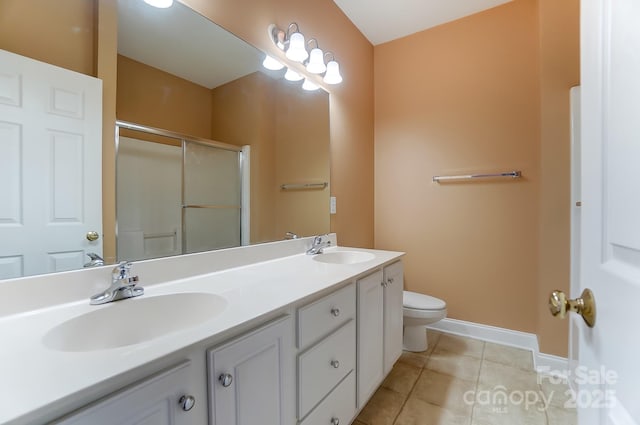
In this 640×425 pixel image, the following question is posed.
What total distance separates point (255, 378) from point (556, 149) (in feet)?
7.13

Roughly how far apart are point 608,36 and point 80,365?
1.10 meters

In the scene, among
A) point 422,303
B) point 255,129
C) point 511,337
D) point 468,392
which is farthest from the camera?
point 511,337

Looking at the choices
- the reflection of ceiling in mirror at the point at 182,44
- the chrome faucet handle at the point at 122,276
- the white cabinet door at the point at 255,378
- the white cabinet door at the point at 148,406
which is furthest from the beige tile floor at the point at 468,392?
the reflection of ceiling in mirror at the point at 182,44

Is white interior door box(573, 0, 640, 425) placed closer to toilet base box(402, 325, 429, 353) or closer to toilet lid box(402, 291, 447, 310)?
toilet lid box(402, 291, 447, 310)

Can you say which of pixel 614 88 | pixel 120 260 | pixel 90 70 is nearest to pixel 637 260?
pixel 614 88

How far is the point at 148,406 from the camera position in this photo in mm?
539

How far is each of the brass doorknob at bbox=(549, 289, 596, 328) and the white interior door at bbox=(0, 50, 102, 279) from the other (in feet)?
4.17

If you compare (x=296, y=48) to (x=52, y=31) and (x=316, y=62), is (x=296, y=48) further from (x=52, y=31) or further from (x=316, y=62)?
(x=52, y=31)

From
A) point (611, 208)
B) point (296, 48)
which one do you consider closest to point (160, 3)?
point (296, 48)

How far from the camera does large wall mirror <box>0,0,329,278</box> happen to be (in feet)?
3.43

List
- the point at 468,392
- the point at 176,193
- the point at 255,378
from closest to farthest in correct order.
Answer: the point at 255,378, the point at 176,193, the point at 468,392

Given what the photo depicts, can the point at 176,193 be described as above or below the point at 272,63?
below

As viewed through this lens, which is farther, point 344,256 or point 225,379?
point 344,256

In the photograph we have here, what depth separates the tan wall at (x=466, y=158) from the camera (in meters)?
2.09
